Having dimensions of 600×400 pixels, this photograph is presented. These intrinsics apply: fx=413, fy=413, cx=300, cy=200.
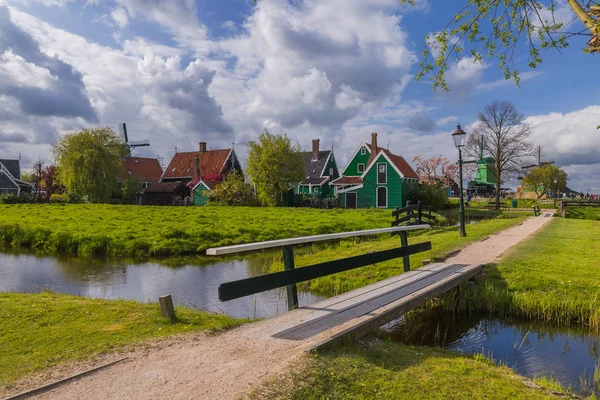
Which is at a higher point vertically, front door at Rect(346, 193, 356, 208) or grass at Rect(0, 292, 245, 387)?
front door at Rect(346, 193, 356, 208)

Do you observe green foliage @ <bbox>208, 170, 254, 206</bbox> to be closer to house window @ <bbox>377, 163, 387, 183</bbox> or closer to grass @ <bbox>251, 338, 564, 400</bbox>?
house window @ <bbox>377, 163, 387, 183</bbox>

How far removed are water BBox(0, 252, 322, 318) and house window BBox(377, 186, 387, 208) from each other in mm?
26873

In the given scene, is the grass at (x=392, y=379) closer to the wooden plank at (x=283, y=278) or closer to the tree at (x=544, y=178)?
the wooden plank at (x=283, y=278)

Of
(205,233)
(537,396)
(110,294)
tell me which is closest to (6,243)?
(205,233)

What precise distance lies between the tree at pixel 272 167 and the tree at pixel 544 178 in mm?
38112

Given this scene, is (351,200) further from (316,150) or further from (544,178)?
(544,178)

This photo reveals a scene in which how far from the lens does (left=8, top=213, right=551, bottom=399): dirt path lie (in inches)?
129

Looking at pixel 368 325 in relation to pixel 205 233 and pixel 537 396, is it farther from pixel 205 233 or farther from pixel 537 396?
pixel 205 233

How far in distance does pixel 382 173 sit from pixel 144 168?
134ft

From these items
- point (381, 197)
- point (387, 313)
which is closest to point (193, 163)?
point (381, 197)

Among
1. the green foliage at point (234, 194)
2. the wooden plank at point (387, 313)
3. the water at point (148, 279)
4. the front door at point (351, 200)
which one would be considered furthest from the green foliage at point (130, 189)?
the wooden plank at point (387, 313)

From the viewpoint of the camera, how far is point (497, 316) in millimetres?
7762

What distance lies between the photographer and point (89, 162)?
42500mm

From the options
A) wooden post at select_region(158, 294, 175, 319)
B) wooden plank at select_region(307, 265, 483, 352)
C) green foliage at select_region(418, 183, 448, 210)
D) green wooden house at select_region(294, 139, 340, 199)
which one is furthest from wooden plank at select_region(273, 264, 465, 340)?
green wooden house at select_region(294, 139, 340, 199)
